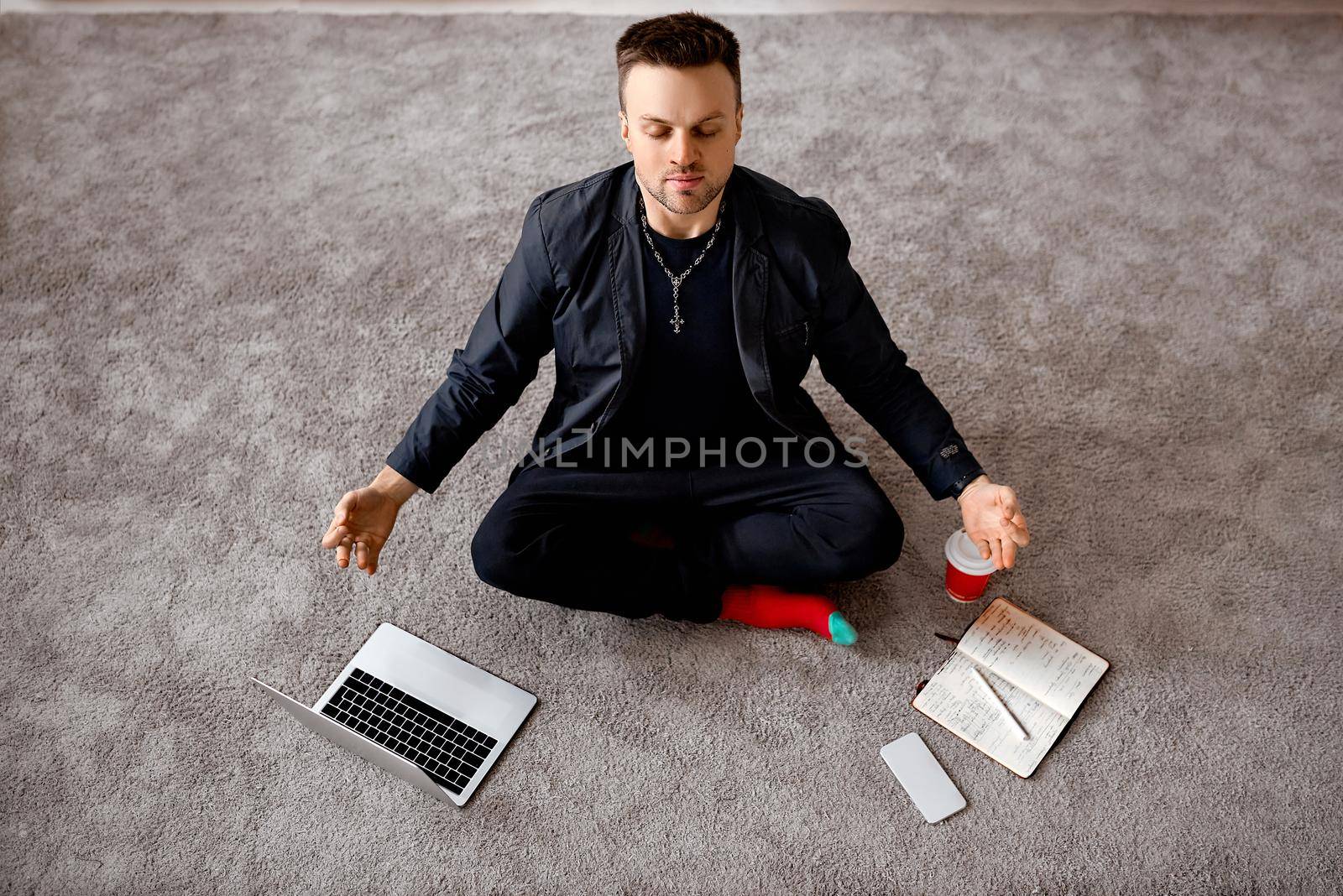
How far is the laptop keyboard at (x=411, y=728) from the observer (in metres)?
1.70

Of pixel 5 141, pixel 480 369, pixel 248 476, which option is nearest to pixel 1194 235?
pixel 480 369

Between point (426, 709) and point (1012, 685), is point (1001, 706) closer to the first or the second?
point (1012, 685)

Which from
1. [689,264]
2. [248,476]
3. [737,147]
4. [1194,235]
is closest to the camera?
[689,264]

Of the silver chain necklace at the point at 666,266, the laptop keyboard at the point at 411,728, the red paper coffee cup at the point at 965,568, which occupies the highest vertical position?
the silver chain necklace at the point at 666,266

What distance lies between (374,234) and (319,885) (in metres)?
1.45

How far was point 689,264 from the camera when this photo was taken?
154cm

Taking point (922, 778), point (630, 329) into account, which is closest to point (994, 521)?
point (922, 778)

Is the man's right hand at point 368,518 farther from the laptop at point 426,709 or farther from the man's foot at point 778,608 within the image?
the man's foot at point 778,608

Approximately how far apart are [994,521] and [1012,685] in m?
0.36

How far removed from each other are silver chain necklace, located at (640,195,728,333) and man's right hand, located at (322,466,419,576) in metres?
0.50

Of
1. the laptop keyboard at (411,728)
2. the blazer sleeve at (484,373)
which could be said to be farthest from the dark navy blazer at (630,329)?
the laptop keyboard at (411,728)

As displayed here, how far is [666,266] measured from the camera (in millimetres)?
1541

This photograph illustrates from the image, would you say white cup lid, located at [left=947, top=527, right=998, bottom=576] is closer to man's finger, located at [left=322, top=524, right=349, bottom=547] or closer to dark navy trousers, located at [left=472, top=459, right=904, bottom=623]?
dark navy trousers, located at [left=472, top=459, right=904, bottom=623]

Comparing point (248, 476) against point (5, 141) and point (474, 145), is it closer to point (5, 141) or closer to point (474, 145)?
point (474, 145)
